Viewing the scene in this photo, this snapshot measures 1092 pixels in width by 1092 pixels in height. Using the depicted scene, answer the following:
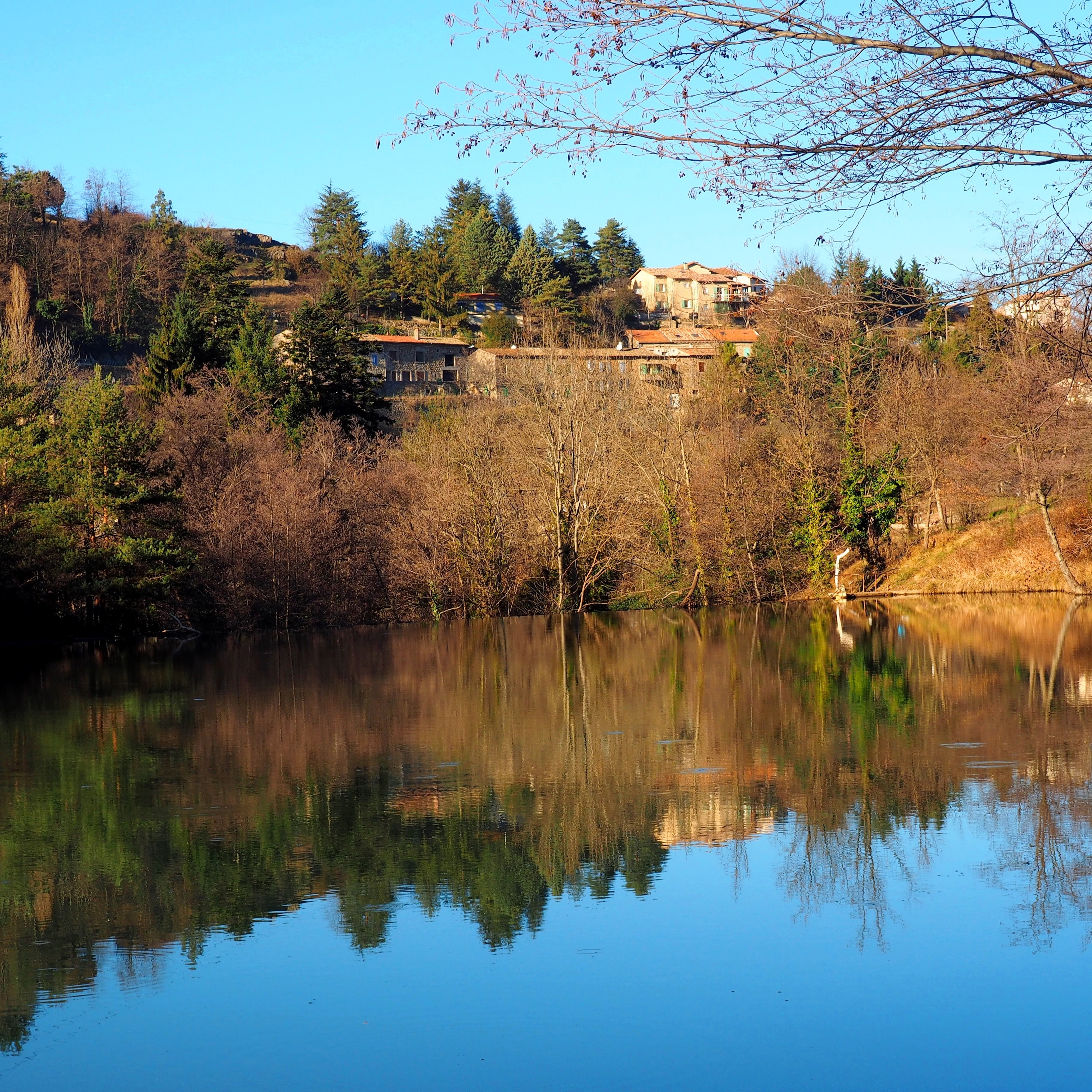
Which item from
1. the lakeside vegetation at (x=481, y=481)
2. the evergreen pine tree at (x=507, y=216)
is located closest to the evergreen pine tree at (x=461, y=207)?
the evergreen pine tree at (x=507, y=216)

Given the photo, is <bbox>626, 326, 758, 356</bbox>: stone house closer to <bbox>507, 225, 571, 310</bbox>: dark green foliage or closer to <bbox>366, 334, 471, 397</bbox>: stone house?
<bbox>507, 225, 571, 310</bbox>: dark green foliage

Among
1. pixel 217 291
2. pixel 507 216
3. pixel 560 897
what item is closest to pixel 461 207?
pixel 507 216

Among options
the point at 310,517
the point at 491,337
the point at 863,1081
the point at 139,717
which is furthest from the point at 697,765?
the point at 491,337

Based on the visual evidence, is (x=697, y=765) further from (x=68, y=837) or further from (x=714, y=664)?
(x=714, y=664)

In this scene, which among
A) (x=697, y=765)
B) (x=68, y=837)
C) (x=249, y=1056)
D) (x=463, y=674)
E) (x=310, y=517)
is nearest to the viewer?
(x=249, y=1056)

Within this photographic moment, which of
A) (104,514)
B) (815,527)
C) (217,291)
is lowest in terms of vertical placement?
(815,527)

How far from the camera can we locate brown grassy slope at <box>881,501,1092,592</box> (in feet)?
130

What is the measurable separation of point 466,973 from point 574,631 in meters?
24.6

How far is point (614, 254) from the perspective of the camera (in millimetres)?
117562

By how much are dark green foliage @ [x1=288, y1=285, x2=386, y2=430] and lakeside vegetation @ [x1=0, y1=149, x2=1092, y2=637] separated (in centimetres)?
11

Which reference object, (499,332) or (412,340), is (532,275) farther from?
(412,340)

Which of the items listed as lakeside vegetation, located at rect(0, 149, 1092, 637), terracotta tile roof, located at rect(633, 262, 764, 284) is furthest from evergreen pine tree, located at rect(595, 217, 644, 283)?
lakeside vegetation, located at rect(0, 149, 1092, 637)

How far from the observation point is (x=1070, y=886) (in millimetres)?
7641

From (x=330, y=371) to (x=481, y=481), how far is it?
13256mm
